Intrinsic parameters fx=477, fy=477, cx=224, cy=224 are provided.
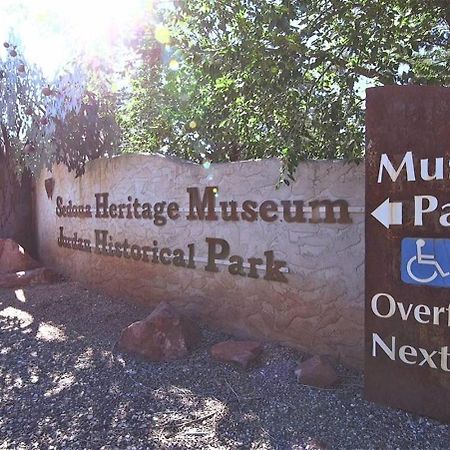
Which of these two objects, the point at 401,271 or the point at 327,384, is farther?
the point at 327,384

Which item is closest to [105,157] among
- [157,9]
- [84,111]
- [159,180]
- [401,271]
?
[84,111]

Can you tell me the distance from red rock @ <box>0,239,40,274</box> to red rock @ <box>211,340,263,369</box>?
5.70 meters

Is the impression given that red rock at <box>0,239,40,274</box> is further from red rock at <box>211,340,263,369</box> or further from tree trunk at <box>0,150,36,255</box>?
red rock at <box>211,340,263,369</box>

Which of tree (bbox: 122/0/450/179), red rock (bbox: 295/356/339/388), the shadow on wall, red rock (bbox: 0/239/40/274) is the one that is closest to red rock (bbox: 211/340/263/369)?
red rock (bbox: 295/356/339/388)

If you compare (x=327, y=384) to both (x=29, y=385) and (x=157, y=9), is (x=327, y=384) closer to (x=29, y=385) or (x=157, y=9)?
(x=29, y=385)

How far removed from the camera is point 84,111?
800 cm

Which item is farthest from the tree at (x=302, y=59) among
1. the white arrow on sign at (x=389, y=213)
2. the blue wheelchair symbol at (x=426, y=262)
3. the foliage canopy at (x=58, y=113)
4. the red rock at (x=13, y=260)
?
the red rock at (x=13, y=260)

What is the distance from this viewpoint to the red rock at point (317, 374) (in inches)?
152

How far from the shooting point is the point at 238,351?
4.51 meters

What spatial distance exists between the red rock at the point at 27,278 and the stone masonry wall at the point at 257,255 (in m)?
1.71

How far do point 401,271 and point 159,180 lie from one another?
3.62m

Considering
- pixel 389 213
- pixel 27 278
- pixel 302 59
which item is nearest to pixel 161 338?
pixel 389 213

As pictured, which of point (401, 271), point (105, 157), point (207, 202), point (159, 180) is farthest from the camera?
point (105, 157)

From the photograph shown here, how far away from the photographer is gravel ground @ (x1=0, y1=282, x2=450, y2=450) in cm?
312
